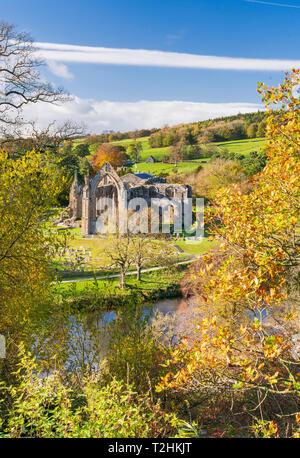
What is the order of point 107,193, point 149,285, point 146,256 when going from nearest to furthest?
point 149,285
point 146,256
point 107,193

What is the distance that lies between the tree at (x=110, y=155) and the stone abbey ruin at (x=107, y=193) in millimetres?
25784

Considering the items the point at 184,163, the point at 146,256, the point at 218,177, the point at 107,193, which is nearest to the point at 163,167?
the point at 184,163

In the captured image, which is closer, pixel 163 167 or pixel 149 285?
pixel 149 285

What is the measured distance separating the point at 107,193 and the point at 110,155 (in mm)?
35198

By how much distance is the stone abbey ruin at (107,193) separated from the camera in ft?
147

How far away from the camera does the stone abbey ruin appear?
147 ft

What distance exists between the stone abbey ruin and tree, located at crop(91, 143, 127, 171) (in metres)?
25.8

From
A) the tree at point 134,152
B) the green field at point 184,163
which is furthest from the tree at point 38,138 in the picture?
the tree at point 134,152

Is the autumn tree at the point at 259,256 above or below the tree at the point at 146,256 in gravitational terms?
above

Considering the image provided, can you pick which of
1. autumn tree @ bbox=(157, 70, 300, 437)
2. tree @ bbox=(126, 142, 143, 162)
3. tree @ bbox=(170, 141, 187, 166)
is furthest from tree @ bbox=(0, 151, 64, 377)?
tree @ bbox=(126, 142, 143, 162)

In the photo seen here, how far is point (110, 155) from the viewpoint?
8044cm

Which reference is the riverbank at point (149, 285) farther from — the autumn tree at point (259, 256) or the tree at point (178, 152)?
the tree at point (178, 152)

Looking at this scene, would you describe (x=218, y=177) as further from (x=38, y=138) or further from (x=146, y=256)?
(x=38, y=138)
